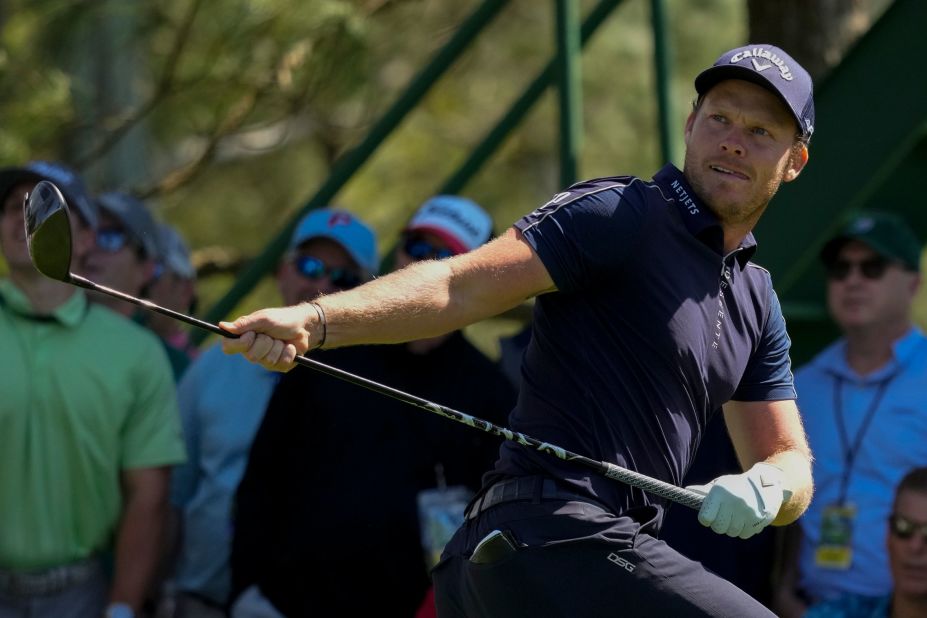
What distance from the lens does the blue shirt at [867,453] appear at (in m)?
6.34

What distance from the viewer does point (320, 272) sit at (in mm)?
6938

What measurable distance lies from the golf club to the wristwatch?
9.16 feet

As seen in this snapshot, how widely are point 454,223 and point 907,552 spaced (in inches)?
86.1

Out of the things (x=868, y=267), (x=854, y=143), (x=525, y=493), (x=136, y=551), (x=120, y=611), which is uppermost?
(x=854, y=143)

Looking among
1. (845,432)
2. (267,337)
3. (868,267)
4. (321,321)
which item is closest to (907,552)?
(845,432)

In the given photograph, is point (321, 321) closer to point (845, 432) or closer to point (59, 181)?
point (59, 181)

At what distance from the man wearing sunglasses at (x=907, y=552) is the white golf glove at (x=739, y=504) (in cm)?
206

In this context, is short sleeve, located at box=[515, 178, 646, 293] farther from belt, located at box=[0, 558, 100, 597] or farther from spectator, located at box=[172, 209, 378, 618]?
belt, located at box=[0, 558, 100, 597]

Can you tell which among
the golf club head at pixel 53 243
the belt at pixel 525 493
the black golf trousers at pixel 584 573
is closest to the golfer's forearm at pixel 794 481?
the black golf trousers at pixel 584 573

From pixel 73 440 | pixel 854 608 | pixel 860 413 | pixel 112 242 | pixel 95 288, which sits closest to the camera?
pixel 95 288

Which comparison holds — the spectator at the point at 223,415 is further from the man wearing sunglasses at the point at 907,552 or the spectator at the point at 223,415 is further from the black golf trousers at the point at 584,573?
the black golf trousers at the point at 584,573

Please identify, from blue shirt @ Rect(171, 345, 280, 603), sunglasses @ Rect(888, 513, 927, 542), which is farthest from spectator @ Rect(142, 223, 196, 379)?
sunglasses @ Rect(888, 513, 927, 542)

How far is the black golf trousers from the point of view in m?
3.92

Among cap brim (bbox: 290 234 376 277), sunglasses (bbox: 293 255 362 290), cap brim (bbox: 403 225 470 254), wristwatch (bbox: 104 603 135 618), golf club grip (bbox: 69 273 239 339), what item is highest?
cap brim (bbox: 403 225 470 254)
